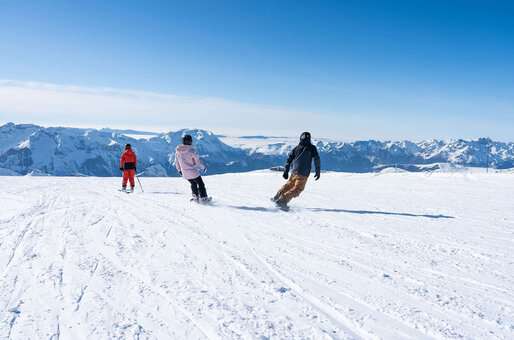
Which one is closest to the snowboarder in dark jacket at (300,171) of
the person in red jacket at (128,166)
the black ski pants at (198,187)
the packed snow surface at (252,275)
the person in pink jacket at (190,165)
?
the packed snow surface at (252,275)

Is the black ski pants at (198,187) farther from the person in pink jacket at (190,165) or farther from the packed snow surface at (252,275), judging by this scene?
the packed snow surface at (252,275)

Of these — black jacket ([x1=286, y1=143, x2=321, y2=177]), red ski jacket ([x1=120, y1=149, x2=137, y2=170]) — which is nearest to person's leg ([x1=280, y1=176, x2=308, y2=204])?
black jacket ([x1=286, y1=143, x2=321, y2=177])

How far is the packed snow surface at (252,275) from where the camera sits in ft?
12.3

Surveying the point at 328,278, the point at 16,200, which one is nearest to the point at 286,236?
the point at 328,278

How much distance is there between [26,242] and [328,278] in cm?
502

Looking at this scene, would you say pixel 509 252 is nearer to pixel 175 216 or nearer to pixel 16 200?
pixel 175 216

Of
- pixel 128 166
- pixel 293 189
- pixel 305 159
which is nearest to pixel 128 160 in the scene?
pixel 128 166

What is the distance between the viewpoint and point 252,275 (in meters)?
5.17

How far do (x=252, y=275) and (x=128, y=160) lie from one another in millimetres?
12802

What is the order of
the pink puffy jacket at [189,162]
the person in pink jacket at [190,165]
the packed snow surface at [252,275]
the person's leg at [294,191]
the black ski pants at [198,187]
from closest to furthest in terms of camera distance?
the packed snow surface at [252,275] → the person's leg at [294,191] → the black ski pants at [198,187] → the person in pink jacket at [190,165] → the pink puffy jacket at [189,162]

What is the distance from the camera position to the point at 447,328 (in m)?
3.72

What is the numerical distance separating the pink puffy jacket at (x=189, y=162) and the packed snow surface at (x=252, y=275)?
109 inches

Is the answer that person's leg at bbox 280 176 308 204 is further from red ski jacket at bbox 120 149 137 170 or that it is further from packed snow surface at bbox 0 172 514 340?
red ski jacket at bbox 120 149 137 170

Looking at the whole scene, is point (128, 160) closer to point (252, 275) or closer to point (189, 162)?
point (189, 162)
